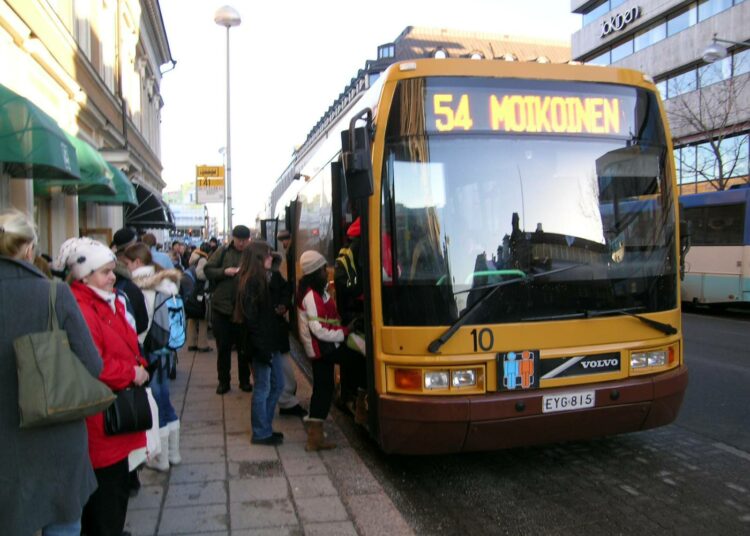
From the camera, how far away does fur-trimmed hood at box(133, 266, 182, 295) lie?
4.21 meters

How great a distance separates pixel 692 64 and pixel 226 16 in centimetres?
2662

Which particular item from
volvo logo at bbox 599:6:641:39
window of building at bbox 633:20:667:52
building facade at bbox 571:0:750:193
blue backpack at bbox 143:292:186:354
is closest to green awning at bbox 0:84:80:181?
blue backpack at bbox 143:292:186:354

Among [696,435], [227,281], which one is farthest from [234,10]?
[696,435]

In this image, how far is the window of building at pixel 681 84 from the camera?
32219mm

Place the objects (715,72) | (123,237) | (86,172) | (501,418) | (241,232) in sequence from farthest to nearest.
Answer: (715,72)
(86,172)
(241,232)
(123,237)
(501,418)

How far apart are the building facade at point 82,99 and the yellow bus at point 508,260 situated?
4453 millimetres

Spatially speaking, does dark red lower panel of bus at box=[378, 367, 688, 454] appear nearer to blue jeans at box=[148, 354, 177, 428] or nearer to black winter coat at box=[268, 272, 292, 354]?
black winter coat at box=[268, 272, 292, 354]

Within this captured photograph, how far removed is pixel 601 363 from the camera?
14.6ft

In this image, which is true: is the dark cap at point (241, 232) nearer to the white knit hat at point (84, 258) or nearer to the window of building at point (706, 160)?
the white knit hat at point (84, 258)

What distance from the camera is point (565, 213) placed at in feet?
14.6

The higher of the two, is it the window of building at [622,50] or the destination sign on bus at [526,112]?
the window of building at [622,50]

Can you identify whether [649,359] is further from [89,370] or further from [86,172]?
[86,172]

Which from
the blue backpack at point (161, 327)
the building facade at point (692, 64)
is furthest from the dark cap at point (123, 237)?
the building facade at point (692, 64)

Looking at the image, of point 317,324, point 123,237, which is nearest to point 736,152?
point 317,324
